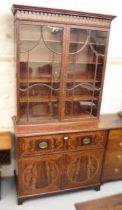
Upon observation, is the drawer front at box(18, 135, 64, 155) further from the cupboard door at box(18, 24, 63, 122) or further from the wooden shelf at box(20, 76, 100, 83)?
the wooden shelf at box(20, 76, 100, 83)

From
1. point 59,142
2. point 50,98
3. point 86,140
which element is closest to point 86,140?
point 86,140

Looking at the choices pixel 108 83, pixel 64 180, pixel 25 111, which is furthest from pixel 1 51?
pixel 64 180

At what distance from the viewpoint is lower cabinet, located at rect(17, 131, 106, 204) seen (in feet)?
7.13

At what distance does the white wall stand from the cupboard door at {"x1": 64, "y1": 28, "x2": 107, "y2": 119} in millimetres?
388

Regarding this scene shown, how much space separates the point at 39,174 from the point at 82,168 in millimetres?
492

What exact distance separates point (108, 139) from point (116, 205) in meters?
0.90

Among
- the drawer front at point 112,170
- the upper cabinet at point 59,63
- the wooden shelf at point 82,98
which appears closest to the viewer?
the upper cabinet at point 59,63

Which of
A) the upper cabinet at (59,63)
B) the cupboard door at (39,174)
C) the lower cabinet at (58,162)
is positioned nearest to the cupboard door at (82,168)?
the lower cabinet at (58,162)

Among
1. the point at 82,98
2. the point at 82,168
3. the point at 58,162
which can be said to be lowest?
the point at 82,168

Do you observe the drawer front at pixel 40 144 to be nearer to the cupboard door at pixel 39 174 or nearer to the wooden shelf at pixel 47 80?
the cupboard door at pixel 39 174

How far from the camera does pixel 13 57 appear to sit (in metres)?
2.32

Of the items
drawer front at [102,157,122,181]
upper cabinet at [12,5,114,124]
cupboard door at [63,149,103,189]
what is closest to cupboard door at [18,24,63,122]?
upper cabinet at [12,5,114,124]

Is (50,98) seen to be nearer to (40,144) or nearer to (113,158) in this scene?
(40,144)

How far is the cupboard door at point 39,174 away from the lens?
221 centimetres
